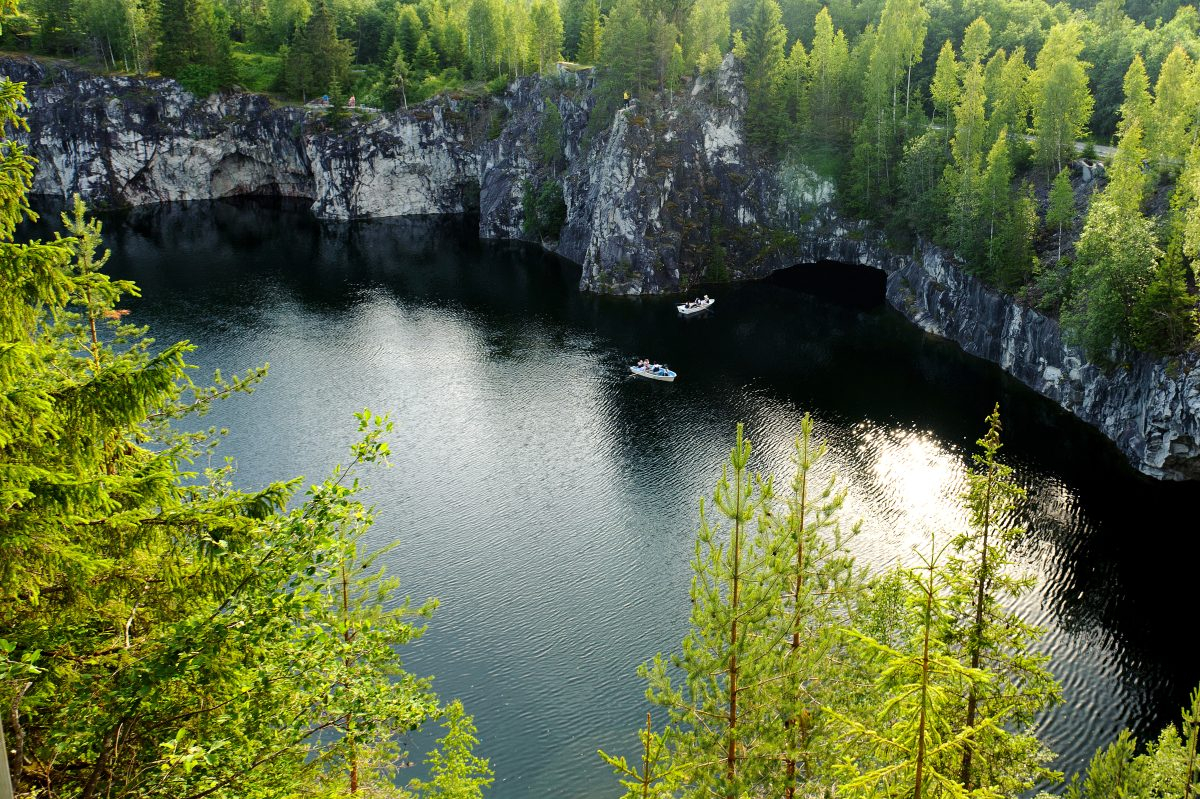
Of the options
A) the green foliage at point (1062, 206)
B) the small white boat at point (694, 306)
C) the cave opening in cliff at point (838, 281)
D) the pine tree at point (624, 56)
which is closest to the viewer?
the green foliage at point (1062, 206)

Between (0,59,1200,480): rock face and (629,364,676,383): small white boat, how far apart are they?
25.3 meters

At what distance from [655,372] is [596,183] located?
122 feet

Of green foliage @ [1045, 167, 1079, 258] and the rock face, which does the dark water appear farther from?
green foliage @ [1045, 167, 1079, 258]

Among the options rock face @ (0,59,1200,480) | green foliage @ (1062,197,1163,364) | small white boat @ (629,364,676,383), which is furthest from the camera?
small white boat @ (629,364,676,383)

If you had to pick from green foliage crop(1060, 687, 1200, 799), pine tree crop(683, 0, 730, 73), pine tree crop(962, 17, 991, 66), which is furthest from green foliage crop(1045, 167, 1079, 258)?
green foliage crop(1060, 687, 1200, 799)

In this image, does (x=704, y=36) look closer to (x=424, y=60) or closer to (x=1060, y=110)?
(x=1060, y=110)

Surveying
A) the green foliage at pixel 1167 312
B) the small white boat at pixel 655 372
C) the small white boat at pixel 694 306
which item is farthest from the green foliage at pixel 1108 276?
the small white boat at pixel 694 306

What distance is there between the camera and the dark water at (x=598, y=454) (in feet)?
117

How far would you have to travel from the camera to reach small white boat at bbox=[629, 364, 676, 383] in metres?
67.3

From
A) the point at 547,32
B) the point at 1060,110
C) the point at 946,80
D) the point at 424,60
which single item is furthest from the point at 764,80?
the point at 424,60

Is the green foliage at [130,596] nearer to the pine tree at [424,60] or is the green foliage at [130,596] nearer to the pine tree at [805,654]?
the pine tree at [805,654]

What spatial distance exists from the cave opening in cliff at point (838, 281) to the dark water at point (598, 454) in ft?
1.34

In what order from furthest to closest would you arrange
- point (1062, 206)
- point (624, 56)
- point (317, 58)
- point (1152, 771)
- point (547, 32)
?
1. point (317, 58)
2. point (547, 32)
3. point (624, 56)
4. point (1062, 206)
5. point (1152, 771)

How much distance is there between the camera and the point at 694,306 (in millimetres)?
85125
